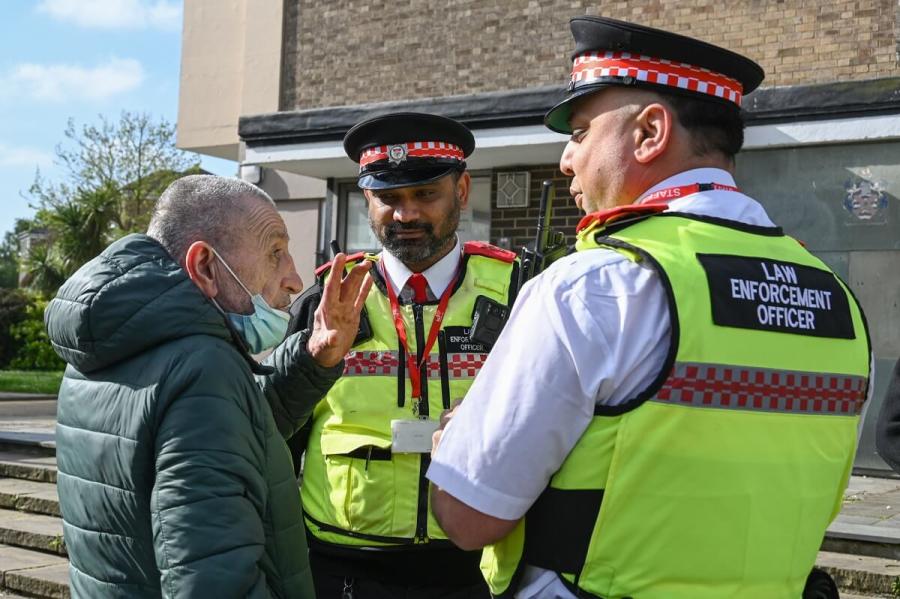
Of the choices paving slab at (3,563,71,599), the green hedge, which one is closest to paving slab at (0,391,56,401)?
the green hedge

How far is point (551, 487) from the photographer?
5.77ft

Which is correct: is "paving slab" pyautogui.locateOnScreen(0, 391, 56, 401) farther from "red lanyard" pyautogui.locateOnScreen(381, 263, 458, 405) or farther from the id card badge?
the id card badge

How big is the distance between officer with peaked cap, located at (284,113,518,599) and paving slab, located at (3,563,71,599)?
4287 mm

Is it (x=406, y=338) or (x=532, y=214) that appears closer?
(x=406, y=338)

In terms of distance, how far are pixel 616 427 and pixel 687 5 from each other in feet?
34.1

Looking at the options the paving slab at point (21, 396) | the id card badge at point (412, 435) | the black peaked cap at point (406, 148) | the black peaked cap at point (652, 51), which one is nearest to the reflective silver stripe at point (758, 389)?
the black peaked cap at point (652, 51)

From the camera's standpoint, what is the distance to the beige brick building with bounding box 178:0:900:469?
31.1 ft

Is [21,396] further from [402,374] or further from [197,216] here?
[197,216]

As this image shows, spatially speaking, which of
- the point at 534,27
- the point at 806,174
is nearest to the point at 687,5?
the point at 534,27

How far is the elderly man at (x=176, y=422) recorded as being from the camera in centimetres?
198

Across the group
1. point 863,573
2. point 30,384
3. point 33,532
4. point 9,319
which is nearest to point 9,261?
point 9,319

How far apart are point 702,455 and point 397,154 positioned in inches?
83.6

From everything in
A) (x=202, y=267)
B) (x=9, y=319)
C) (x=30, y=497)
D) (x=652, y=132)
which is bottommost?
(x=30, y=497)

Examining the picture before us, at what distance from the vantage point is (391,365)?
10.7 feet
